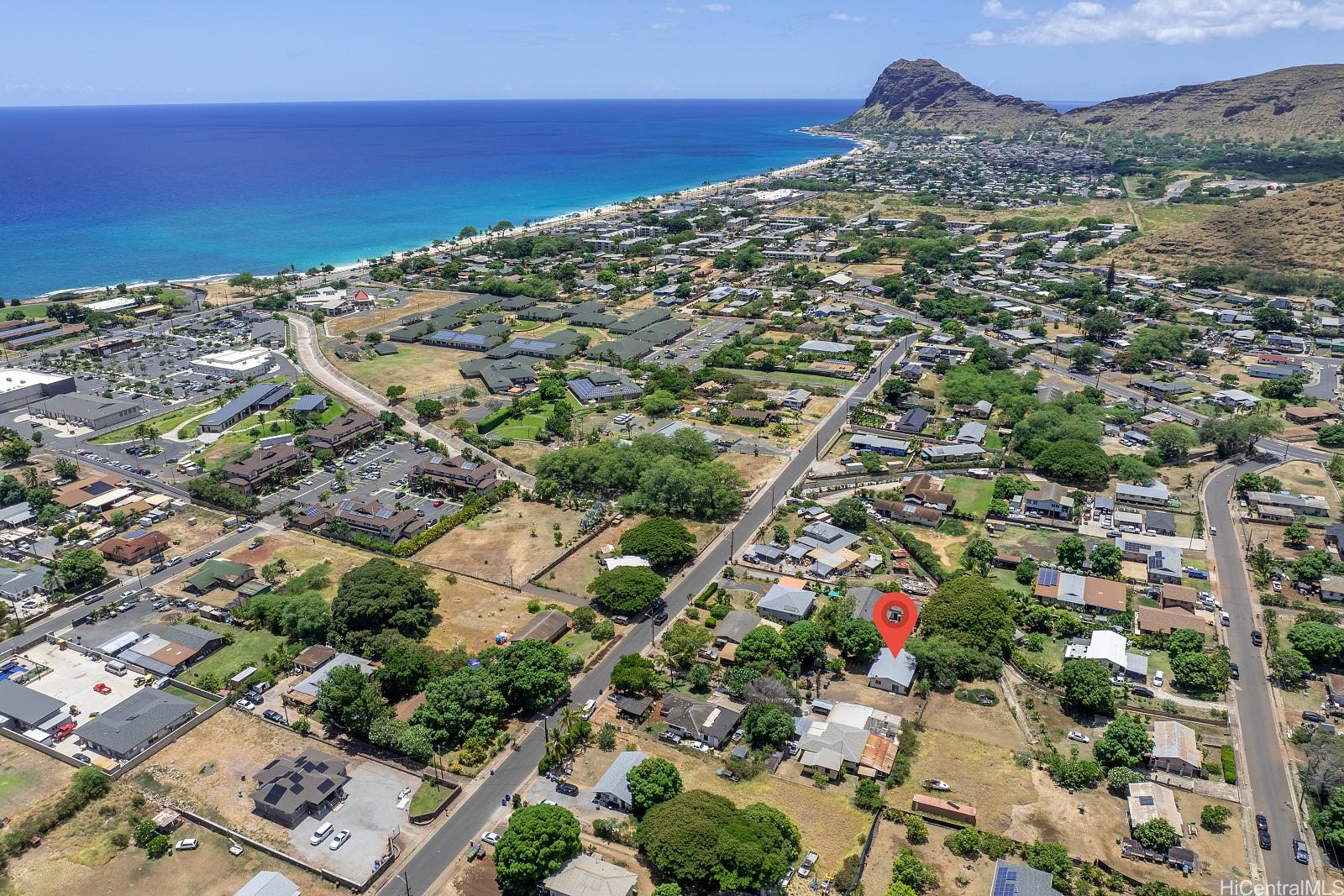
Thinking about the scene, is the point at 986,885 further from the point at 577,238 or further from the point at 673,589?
the point at 577,238

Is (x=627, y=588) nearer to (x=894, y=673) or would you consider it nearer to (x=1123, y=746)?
(x=894, y=673)

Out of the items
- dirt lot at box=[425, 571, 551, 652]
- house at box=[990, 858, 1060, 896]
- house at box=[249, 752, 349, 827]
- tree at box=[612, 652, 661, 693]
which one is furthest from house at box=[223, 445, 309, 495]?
house at box=[990, 858, 1060, 896]

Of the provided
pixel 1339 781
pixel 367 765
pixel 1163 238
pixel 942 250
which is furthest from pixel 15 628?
pixel 1163 238

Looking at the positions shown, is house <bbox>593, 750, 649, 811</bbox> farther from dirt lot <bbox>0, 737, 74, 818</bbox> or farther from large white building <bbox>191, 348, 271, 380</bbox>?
large white building <bbox>191, 348, 271, 380</bbox>

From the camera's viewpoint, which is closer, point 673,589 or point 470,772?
point 470,772

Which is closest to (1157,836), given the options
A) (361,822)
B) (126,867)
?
(361,822)

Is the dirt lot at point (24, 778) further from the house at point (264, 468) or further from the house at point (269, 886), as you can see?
the house at point (264, 468)
